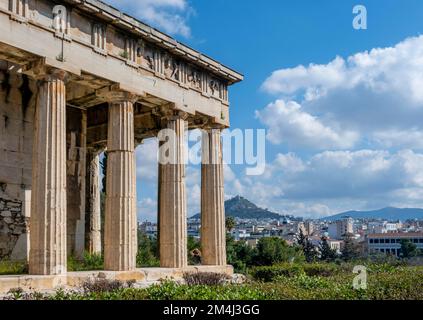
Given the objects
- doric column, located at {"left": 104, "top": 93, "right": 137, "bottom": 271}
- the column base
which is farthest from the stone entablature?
the column base

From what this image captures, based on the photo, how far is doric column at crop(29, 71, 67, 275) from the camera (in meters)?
17.0

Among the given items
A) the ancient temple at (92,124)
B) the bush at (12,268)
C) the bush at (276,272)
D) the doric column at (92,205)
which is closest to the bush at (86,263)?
the ancient temple at (92,124)

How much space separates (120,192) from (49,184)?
3427 millimetres

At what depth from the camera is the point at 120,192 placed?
2022 centimetres

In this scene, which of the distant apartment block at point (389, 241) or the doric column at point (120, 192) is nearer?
the doric column at point (120, 192)

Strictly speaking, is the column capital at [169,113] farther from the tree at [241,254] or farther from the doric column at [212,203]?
the tree at [241,254]

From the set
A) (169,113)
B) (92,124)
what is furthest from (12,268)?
(92,124)

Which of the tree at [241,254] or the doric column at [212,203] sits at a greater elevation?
the doric column at [212,203]

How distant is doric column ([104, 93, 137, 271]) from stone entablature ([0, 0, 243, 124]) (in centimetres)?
125

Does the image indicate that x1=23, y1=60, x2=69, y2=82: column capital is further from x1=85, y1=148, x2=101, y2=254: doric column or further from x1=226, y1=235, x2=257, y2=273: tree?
x1=226, y1=235, x2=257, y2=273: tree

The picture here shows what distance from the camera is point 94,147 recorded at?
2819 cm

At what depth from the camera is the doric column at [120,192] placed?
1991cm

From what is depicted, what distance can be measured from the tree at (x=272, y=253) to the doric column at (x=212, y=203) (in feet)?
73.7

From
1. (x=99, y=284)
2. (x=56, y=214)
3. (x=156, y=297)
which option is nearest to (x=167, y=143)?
(x=56, y=214)
